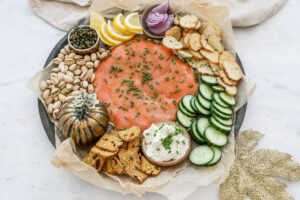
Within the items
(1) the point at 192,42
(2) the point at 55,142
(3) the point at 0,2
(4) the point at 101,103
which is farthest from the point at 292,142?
(3) the point at 0,2

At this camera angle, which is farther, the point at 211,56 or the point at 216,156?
the point at 211,56

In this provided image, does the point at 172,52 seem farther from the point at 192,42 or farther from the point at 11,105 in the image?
the point at 11,105

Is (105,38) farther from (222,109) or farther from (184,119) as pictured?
(222,109)

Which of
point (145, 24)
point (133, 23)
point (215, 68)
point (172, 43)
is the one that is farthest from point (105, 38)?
point (215, 68)

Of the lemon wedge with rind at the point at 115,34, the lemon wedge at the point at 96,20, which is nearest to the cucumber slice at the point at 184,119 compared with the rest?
the lemon wedge with rind at the point at 115,34

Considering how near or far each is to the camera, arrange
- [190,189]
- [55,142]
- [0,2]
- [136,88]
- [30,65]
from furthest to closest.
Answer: [0,2], [30,65], [136,88], [55,142], [190,189]

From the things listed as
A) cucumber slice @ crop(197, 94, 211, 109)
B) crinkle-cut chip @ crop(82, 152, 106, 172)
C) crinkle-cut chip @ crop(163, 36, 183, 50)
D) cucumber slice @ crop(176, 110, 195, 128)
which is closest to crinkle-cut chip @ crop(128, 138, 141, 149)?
crinkle-cut chip @ crop(82, 152, 106, 172)
